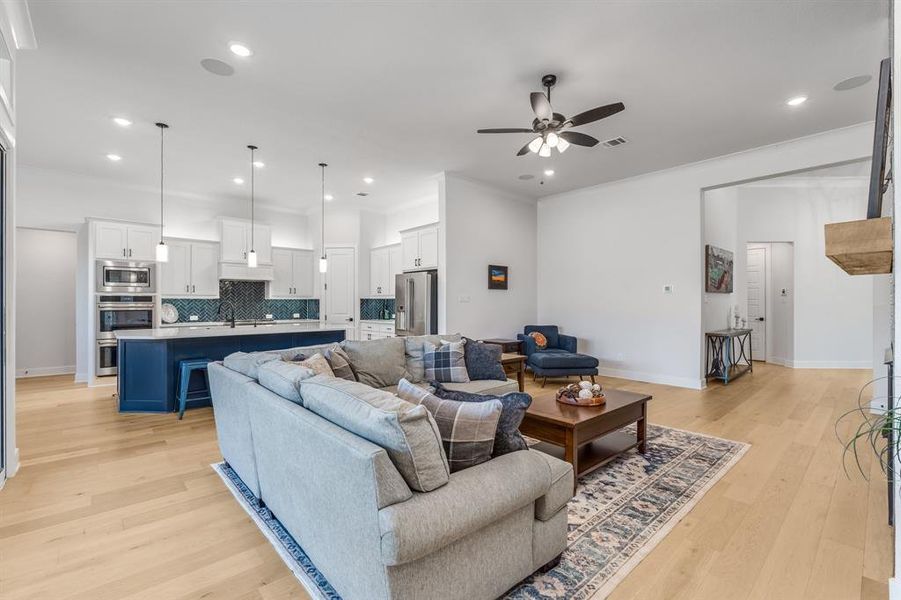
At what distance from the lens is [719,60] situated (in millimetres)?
3123

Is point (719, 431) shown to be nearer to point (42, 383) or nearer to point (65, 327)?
point (42, 383)

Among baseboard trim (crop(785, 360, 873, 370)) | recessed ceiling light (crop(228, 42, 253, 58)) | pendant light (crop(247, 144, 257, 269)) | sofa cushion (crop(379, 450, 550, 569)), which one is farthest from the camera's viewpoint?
baseboard trim (crop(785, 360, 873, 370))

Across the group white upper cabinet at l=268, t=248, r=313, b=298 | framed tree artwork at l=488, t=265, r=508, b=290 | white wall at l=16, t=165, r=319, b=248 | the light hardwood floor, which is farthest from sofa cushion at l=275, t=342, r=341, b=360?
white wall at l=16, t=165, r=319, b=248

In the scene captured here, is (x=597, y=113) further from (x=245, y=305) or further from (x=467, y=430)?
(x=245, y=305)

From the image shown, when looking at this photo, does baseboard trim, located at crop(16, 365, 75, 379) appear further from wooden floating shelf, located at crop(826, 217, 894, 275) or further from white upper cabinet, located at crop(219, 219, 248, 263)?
wooden floating shelf, located at crop(826, 217, 894, 275)

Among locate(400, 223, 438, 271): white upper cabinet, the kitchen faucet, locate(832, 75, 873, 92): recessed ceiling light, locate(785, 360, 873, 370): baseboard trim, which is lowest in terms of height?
locate(785, 360, 873, 370): baseboard trim

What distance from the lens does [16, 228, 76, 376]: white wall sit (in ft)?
20.7

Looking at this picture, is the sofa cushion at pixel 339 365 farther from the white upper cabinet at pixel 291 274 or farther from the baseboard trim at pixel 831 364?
the baseboard trim at pixel 831 364

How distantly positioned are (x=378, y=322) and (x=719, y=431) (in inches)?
209

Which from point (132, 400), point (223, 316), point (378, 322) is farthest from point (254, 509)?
point (223, 316)

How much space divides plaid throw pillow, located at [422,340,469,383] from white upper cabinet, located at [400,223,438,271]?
2518mm

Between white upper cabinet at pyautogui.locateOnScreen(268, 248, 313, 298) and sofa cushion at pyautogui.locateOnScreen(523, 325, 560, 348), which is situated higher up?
white upper cabinet at pyautogui.locateOnScreen(268, 248, 313, 298)

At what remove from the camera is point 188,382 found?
171 inches

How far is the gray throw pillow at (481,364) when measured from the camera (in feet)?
12.9
